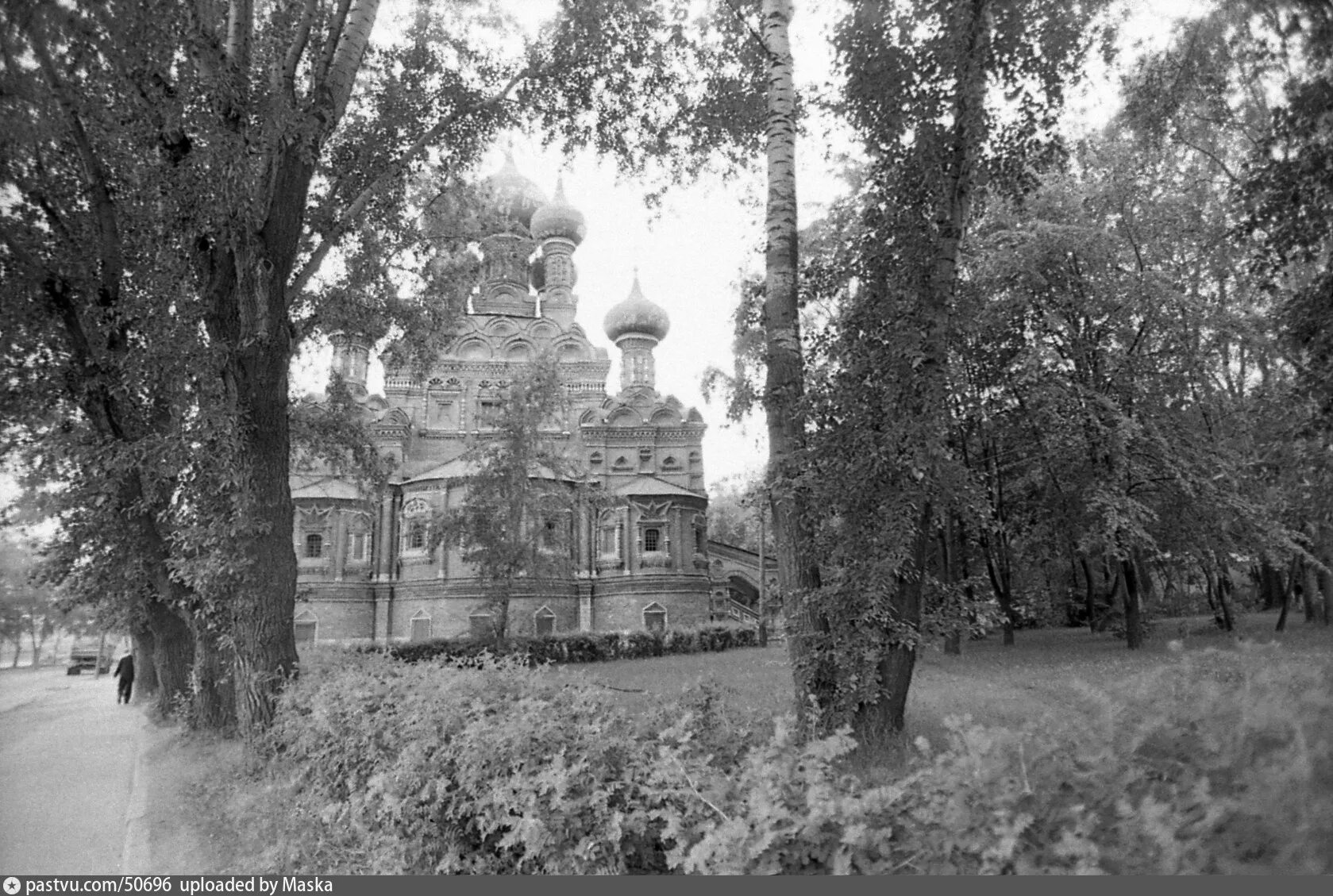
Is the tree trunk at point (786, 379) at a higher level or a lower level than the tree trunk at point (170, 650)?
higher

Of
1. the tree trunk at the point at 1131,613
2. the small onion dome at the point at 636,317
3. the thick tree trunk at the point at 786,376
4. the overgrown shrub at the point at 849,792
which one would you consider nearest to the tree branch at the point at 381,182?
the thick tree trunk at the point at 786,376

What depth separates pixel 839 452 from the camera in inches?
251

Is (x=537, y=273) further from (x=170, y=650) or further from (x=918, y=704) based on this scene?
(x=918, y=704)

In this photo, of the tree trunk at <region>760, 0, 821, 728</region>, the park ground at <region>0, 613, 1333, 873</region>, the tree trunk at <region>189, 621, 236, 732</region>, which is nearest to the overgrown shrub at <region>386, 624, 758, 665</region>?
the park ground at <region>0, 613, 1333, 873</region>

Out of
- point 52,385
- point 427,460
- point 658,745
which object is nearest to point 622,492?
point 427,460

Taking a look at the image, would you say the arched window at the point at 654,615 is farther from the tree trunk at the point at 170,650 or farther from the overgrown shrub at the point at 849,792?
the overgrown shrub at the point at 849,792

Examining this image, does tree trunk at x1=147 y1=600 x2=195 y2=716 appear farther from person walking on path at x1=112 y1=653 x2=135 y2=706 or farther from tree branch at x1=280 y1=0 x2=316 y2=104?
tree branch at x1=280 y1=0 x2=316 y2=104

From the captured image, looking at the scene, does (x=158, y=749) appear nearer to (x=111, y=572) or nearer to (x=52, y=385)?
(x=111, y=572)

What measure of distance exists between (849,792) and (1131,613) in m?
Result: 13.6

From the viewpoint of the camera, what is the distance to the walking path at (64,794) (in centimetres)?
541

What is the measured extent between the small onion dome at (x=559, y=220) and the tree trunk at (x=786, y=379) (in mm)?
35593

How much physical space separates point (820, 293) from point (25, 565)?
48.6 ft

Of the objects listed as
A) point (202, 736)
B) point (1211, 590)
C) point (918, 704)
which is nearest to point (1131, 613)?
point (1211, 590)

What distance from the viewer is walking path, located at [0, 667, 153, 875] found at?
17.7 ft
